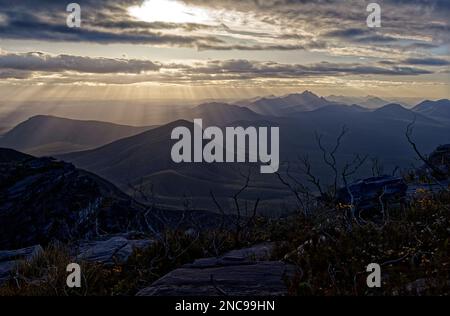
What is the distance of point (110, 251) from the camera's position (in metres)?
9.95

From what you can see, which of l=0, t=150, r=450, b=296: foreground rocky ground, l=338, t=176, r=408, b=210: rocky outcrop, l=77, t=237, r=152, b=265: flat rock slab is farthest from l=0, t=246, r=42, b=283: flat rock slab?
l=338, t=176, r=408, b=210: rocky outcrop

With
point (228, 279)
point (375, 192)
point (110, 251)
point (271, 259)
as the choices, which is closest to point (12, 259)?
point (110, 251)

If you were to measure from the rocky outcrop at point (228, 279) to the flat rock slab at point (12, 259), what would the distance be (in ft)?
12.0

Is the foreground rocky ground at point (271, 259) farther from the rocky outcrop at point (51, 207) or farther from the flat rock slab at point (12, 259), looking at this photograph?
the rocky outcrop at point (51, 207)

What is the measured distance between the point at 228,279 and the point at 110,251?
12.6 ft

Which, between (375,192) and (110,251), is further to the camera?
(375,192)

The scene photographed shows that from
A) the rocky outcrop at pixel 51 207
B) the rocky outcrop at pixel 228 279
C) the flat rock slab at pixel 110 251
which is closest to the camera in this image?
the rocky outcrop at pixel 228 279

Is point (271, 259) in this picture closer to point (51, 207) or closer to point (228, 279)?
point (228, 279)

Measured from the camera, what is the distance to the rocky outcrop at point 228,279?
639 centimetres

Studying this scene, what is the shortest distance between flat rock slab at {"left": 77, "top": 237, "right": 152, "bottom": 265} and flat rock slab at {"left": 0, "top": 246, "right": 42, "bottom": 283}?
3.33ft

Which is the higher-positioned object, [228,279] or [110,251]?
[228,279]

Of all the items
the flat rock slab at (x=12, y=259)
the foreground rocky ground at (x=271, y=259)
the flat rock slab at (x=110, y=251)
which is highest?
the foreground rocky ground at (x=271, y=259)

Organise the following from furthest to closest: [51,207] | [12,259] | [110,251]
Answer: [51,207] < [12,259] < [110,251]

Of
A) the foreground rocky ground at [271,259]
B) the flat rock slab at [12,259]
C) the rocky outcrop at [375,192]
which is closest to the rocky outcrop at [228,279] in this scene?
the foreground rocky ground at [271,259]
